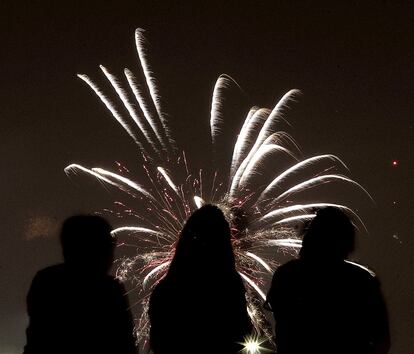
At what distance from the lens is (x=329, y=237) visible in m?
5.34

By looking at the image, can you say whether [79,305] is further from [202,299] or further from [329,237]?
[329,237]

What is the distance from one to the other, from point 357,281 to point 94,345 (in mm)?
2165

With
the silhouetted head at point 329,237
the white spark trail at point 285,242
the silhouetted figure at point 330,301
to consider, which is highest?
the silhouetted head at point 329,237

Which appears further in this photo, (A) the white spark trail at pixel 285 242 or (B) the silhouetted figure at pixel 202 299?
(A) the white spark trail at pixel 285 242

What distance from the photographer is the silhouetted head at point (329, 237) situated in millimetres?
5348

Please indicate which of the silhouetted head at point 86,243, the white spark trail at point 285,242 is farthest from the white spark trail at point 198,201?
the silhouetted head at point 86,243

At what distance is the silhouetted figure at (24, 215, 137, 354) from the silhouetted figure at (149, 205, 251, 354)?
33cm

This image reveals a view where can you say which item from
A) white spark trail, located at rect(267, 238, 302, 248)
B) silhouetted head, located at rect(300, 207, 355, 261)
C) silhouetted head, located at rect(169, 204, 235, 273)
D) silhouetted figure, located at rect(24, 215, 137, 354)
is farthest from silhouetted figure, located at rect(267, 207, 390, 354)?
white spark trail, located at rect(267, 238, 302, 248)

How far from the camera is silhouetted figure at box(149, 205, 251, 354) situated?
5273mm

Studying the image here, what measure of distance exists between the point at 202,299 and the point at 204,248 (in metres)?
0.41

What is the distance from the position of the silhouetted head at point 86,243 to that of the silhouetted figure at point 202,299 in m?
0.57

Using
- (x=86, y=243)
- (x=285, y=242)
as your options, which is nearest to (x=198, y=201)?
(x=285, y=242)

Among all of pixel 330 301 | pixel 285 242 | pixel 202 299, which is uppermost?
pixel 202 299

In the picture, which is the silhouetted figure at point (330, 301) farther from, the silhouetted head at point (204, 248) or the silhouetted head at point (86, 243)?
the silhouetted head at point (86, 243)
